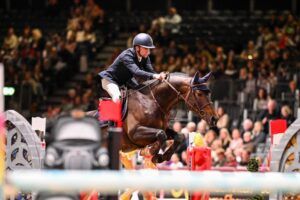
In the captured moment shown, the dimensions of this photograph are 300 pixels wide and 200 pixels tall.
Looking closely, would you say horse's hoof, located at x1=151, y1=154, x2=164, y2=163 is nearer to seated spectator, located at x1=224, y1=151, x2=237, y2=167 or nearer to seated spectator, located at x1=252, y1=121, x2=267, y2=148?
seated spectator, located at x1=224, y1=151, x2=237, y2=167

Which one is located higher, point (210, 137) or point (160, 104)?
point (160, 104)

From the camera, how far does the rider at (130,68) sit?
10375mm

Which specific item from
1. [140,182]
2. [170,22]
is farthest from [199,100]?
[170,22]

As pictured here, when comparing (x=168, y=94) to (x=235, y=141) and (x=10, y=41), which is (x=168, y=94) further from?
(x=10, y=41)

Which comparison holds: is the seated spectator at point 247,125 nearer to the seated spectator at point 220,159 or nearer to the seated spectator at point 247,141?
the seated spectator at point 247,141

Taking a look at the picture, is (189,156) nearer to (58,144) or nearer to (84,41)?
(58,144)

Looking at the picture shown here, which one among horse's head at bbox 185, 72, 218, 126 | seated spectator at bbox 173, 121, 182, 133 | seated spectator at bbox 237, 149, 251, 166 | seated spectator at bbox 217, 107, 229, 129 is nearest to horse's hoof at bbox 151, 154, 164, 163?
horse's head at bbox 185, 72, 218, 126

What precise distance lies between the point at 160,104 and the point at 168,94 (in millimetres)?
156

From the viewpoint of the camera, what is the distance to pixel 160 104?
410 inches

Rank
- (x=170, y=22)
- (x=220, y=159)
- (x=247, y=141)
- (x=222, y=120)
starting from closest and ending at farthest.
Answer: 1. (x=220, y=159)
2. (x=247, y=141)
3. (x=222, y=120)
4. (x=170, y=22)

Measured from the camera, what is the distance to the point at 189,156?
9570 mm

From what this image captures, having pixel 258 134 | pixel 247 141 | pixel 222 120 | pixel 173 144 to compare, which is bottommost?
pixel 247 141

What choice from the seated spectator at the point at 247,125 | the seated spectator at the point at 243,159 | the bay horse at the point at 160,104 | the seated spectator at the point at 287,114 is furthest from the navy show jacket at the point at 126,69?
the seated spectator at the point at 247,125

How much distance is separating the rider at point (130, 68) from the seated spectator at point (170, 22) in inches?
417
